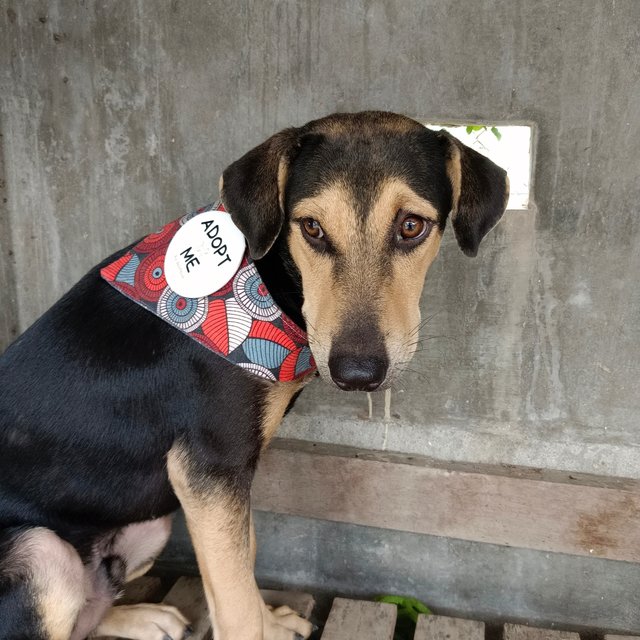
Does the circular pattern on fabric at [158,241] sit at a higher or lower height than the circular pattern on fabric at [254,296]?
higher

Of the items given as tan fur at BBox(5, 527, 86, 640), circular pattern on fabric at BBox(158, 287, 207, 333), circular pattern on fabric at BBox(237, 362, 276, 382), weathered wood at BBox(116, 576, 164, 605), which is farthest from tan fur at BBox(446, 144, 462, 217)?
weathered wood at BBox(116, 576, 164, 605)

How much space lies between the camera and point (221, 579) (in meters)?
2.60

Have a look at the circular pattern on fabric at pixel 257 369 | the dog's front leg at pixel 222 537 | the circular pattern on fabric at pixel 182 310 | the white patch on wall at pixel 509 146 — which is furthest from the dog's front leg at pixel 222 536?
the white patch on wall at pixel 509 146

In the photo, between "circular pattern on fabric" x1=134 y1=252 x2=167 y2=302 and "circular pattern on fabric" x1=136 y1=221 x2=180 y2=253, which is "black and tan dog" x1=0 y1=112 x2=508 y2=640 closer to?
"circular pattern on fabric" x1=134 y1=252 x2=167 y2=302

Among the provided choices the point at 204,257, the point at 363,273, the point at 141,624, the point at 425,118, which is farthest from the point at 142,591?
the point at 425,118

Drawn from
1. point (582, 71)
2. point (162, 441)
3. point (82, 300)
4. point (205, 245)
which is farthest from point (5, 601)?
point (582, 71)

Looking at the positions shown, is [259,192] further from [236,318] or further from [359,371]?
[359,371]

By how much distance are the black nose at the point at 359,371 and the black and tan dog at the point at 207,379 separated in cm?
16

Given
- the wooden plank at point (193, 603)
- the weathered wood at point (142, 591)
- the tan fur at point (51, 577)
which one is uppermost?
the tan fur at point (51, 577)

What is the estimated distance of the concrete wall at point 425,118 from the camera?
3.21 metres

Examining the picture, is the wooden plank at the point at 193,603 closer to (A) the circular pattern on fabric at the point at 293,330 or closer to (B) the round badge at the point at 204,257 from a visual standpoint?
(A) the circular pattern on fabric at the point at 293,330

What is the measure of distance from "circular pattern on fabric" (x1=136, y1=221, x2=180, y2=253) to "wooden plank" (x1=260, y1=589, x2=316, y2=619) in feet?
6.92

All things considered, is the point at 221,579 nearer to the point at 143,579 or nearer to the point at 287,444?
the point at 287,444

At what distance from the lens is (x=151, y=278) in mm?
2639
